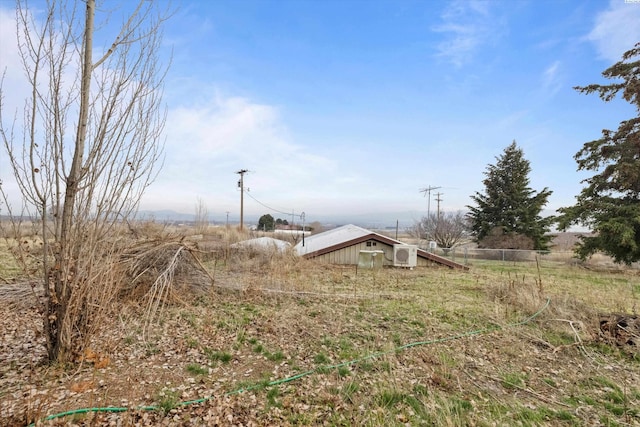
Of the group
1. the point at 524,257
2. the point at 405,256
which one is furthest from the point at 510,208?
the point at 405,256

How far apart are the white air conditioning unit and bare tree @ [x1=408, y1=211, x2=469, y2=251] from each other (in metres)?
14.7

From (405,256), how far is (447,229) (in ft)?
55.4

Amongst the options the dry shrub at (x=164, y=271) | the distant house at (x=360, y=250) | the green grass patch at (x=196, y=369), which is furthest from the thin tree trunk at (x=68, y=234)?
the distant house at (x=360, y=250)

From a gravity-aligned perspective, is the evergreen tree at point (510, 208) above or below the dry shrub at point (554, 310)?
above

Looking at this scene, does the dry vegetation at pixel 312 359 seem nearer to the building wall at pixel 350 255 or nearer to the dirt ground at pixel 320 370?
the dirt ground at pixel 320 370

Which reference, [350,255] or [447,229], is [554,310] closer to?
[350,255]

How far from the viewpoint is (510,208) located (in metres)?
24.8

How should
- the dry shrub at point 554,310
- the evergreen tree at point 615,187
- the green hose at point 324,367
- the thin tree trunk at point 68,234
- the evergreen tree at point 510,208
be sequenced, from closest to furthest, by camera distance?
the green hose at point 324,367 → the thin tree trunk at point 68,234 → the dry shrub at point 554,310 → the evergreen tree at point 615,187 → the evergreen tree at point 510,208

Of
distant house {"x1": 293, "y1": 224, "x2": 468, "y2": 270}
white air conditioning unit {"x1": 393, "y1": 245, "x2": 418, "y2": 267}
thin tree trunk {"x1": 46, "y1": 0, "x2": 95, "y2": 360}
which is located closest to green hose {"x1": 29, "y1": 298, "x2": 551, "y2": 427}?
thin tree trunk {"x1": 46, "y1": 0, "x2": 95, "y2": 360}

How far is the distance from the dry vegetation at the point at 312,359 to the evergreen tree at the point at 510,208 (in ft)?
61.1

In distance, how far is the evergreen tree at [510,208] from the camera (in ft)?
79.2

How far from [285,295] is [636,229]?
16.8 metres

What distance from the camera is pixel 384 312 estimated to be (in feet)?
20.9

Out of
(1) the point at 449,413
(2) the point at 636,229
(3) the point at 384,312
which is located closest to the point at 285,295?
(3) the point at 384,312
